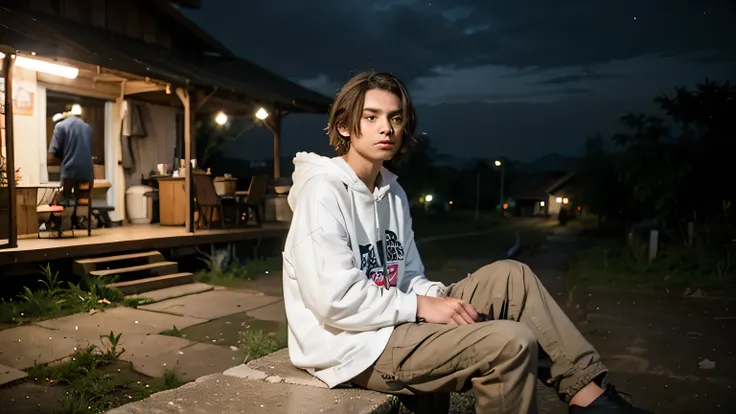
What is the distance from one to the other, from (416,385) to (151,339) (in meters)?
3.69

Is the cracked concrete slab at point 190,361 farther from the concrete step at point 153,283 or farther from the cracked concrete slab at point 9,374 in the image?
the concrete step at point 153,283

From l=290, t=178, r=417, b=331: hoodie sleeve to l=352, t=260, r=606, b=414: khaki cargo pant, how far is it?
3.8 inches

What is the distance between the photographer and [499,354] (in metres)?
1.72

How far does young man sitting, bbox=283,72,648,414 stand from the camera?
1.77 meters

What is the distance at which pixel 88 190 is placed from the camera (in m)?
8.48

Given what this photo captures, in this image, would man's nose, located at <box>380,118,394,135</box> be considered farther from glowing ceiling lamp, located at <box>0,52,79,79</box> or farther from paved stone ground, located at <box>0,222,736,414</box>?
glowing ceiling lamp, located at <box>0,52,79,79</box>

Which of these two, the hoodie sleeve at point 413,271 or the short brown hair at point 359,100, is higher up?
the short brown hair at point 359,100

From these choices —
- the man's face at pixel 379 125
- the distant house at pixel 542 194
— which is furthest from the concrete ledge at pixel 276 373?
the distant house at pixel 542 194

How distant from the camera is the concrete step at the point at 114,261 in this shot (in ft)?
22.1

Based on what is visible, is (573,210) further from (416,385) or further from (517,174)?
(416,385)

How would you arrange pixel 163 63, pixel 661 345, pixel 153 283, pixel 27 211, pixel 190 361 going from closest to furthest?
pixel 190 361, pixel 661 345, pixel 153 283, pixel 27 211, pixel 163 63

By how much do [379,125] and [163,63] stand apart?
8923 millimetres

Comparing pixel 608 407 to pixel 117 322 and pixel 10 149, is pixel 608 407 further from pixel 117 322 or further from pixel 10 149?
pixel 10 149

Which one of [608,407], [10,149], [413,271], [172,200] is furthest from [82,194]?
[608,407]
